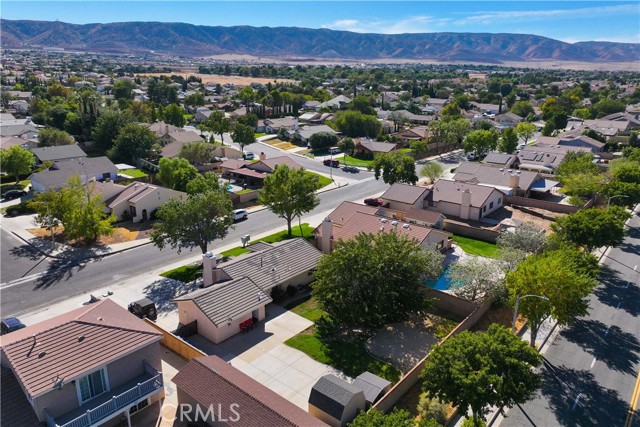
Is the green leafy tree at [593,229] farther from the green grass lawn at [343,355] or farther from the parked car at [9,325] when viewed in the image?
the parked car at [9,325]

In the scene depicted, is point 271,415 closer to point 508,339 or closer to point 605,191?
point 508,339

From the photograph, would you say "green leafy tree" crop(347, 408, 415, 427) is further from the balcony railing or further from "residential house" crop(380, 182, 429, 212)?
"residential house" crop(380, 182, 429, 212)

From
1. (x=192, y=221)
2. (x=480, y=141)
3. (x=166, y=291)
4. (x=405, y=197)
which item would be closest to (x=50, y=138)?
(x=192, y=221)

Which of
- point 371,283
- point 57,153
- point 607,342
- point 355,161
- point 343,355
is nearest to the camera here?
point 343,355

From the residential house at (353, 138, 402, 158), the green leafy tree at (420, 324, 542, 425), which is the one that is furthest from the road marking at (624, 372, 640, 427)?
the residential house at (353, 138, 402, 158)

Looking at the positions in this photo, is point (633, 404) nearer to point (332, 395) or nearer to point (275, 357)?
point (332, 395)

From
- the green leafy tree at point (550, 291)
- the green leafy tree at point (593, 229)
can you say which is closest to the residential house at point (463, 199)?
the green leafy tree at point (593, 229)
